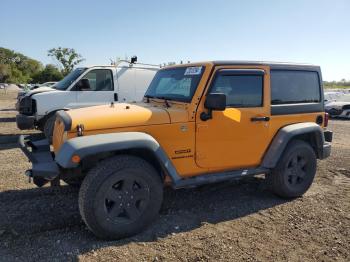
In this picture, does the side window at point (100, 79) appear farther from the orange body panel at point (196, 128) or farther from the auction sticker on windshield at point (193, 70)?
the auction sticker on windshield at point (193, 70)

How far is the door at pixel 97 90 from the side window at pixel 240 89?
5667mm

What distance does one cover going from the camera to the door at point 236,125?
442cm

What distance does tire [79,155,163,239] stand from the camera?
12.0 ft

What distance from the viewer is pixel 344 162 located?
7445 mm

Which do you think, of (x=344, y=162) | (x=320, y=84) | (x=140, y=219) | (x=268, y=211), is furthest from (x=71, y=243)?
(x=344, y=162)

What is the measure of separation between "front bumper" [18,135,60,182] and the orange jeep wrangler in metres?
0.01

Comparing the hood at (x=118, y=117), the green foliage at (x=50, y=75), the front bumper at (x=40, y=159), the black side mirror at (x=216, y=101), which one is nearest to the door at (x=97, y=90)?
the front bumper at (x=40, y=159)

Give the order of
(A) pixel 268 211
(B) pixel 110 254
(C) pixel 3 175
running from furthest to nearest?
(C) pixel 3 175, (A) pixel 268 211, (B) pixel 110 254

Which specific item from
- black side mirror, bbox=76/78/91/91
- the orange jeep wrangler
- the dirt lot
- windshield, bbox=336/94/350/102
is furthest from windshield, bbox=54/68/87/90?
windshield, bbox=336/94/350/102

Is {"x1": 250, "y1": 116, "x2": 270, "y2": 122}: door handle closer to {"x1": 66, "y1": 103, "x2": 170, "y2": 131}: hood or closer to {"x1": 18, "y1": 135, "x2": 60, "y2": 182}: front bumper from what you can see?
{"x1": 66, "y1": 103, "x2": 170, "y2": 131}: hood

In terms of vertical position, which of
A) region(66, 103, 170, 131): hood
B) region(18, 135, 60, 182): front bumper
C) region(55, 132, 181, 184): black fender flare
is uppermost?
region(66, 103, 170, 131): hood

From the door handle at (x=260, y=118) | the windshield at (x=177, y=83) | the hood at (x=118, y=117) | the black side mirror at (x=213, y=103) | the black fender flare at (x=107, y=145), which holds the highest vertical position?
the windshield at (x=177, y=83)

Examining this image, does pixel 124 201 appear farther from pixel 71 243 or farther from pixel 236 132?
pixel 236 132

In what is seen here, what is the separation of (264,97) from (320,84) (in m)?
1.31
